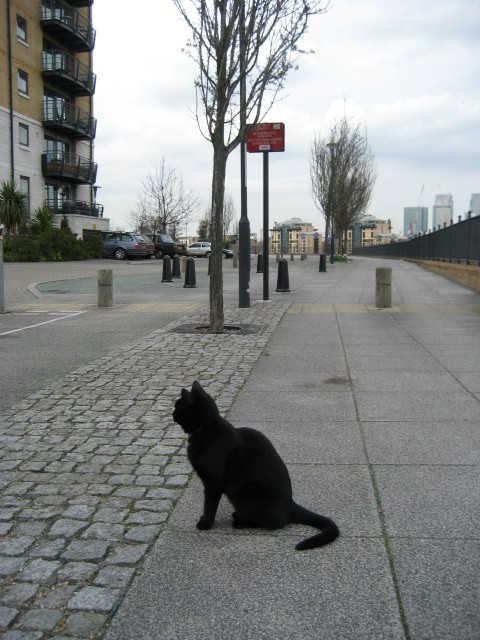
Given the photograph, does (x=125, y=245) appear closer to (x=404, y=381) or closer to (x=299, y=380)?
(x=299, y=380)

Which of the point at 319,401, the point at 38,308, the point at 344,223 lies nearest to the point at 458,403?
the point at 319,401

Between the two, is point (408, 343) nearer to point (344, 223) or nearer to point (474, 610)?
point (474, 610)

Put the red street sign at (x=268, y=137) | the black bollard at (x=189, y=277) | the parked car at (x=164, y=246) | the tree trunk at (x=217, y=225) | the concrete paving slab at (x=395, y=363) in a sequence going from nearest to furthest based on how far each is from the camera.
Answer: the concrete paving slab at (x=395, y=363), the tree trunk at (x=217, y=225), the red street sign at (x=268, y=137), the black bollard at (x=189, y=277), the parked car at (x=164, y=246)

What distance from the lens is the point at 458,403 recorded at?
571cm

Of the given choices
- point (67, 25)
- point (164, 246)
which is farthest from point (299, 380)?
point (67, 25)

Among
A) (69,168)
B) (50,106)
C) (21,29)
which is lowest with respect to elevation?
(69,168)

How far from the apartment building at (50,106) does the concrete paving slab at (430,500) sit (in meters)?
36.7

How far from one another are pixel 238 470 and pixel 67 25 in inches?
1714

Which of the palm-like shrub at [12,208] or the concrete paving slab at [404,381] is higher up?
the palm-like shrub at [12,208]

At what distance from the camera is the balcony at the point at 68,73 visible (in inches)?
1582

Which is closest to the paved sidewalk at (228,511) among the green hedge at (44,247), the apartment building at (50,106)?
the green hedge at (44,247)

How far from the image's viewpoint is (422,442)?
4598 millimetres

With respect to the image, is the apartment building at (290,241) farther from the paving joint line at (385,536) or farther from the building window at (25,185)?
the paving joint line at (385,536)

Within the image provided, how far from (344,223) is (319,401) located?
50.4 meters
